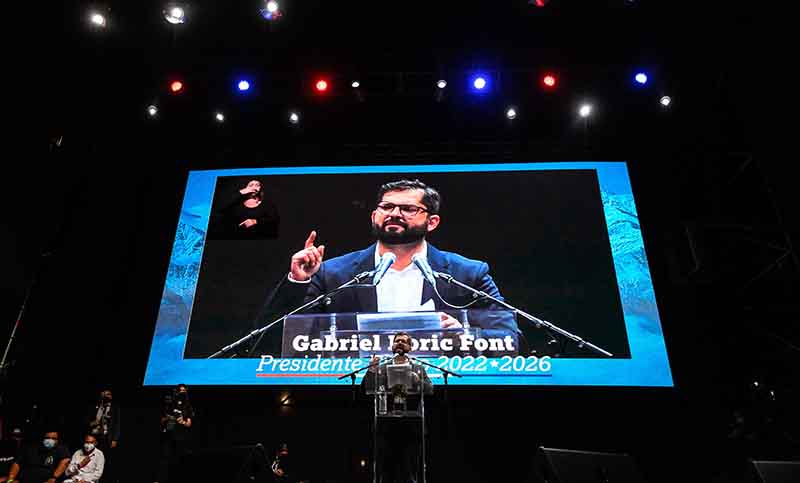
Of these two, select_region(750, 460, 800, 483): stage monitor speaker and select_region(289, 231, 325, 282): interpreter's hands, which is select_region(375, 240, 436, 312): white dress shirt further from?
select_region(750, 460, 800, 483): stage monitor speaker

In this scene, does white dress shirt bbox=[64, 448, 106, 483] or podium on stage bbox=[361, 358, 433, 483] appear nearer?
podium on stage bbox=[361, 358, 433, 483]

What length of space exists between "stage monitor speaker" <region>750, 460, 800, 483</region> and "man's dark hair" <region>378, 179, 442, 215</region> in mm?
5033

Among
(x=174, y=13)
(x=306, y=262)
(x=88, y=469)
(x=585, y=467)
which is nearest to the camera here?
(x=585, y=467)

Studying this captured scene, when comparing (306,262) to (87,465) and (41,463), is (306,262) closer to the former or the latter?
(87,465)

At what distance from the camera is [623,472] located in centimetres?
394

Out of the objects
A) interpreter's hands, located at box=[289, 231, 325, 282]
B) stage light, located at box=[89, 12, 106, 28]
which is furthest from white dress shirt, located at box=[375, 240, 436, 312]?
stage light, located at box=[89, 12, 106, 28]

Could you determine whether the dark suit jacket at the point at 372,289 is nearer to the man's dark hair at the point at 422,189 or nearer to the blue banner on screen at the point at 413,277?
the blue banner on screen at the point at 413,277

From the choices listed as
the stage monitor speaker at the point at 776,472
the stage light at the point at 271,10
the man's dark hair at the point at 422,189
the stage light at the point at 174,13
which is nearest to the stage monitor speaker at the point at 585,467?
the stage monitor speaker at the point at 776,472

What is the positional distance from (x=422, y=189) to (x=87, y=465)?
18.1ft

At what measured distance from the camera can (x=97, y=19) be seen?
6.88 metres

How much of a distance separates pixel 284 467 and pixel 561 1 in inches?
271

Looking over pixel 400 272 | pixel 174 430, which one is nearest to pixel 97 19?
pixel 400 272

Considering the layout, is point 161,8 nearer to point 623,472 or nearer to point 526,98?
point 526,98

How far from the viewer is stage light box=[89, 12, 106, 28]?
269 inches
